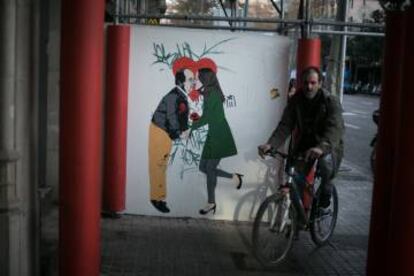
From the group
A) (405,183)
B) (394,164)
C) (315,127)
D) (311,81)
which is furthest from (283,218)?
(405,183)

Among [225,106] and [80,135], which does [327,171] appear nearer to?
[225,106]

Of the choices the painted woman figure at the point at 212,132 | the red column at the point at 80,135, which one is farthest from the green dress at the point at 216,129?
the red column at the point at 80,135

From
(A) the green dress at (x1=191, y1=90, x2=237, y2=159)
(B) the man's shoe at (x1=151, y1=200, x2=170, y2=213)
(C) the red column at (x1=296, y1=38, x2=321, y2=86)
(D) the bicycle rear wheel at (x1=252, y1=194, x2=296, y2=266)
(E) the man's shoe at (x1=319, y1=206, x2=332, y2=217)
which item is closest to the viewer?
(D) the bicycle rear wheel at (x1=252, y1=194, x2=296, y2=266)

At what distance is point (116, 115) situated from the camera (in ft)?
23.0

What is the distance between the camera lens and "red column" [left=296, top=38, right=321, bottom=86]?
6871 mm

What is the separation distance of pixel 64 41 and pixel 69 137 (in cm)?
59

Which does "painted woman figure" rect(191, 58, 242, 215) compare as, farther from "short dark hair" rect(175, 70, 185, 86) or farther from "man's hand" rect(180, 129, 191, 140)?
"short dark hair" rect(175, 70, 185, 86)

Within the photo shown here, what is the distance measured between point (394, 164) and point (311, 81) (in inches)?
111

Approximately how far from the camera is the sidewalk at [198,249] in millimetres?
5699

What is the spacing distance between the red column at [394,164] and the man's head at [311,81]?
8.11 feet

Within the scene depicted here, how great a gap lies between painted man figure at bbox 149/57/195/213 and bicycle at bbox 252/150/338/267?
1404 mm

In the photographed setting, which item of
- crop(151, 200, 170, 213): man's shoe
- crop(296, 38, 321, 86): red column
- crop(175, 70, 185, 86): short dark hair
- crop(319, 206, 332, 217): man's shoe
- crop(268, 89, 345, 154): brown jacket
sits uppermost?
crop(296, 38, 321, 86): red column

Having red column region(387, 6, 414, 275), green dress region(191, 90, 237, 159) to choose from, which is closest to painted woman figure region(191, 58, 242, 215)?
green dress region(191, 90, 237, 159)

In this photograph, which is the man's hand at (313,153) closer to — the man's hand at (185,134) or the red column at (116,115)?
the man's hand at (185,134)
